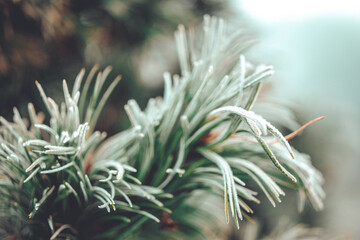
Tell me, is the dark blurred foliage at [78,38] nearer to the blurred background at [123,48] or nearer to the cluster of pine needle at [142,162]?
the blurred background at [123,48]

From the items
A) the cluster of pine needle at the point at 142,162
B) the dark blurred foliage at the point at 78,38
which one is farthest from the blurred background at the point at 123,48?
the cluster of pine needle at the point at 142,162

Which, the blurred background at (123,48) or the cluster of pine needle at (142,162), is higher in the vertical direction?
the blurred background at (123,48)

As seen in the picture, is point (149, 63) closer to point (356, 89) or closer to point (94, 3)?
point (94, 3)

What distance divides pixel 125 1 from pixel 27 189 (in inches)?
12.2

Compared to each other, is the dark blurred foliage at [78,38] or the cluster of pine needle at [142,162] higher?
the dark blurred foliage at [78,38]

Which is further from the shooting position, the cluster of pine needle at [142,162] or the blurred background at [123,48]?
the blurred background at [123,48]

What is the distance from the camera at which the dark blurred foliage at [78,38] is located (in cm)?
34

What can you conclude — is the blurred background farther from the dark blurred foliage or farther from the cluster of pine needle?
the cluster of pine needle

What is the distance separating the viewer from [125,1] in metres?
0.42

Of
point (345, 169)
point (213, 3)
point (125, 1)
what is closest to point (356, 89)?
point (345, 169)

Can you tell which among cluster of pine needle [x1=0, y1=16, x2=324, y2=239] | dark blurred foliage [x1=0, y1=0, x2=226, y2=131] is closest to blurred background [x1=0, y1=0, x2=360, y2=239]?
dark blurred foliage [x1=0, y1=0, x2=226, y2=131]

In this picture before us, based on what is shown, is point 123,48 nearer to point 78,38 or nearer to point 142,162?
point 78,38

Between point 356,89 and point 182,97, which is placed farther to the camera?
point 356,89

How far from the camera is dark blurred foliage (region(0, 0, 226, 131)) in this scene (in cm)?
34
